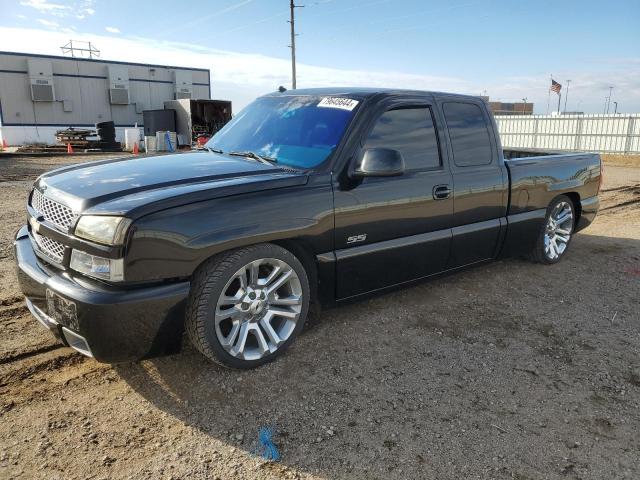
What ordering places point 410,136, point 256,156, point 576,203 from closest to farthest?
point 256,156 → point 410,136 → point 576,203

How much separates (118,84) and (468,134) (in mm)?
32900

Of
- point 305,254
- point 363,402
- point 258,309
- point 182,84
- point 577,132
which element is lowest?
point 363,402

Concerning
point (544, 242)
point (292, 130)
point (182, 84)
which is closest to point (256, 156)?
point (292, 130)

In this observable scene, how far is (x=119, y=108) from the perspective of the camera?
3312 centimetres

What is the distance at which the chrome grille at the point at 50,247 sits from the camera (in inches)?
113

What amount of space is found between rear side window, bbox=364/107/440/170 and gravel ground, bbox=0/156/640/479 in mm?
1285

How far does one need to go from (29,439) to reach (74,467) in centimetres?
37

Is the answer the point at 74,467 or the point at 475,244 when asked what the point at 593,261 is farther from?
the point at 74,467

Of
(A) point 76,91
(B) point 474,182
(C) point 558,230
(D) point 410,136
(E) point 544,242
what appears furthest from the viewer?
(A) point 76,91

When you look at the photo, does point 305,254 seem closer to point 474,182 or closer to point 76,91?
point 474,182

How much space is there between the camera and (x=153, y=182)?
303 cm

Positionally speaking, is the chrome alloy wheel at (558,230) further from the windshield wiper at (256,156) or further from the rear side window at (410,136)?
the windshield wiper at (256,156)

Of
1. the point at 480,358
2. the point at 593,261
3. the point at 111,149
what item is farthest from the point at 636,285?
the point at 111,149

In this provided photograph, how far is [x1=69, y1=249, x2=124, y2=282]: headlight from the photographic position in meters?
2.59
